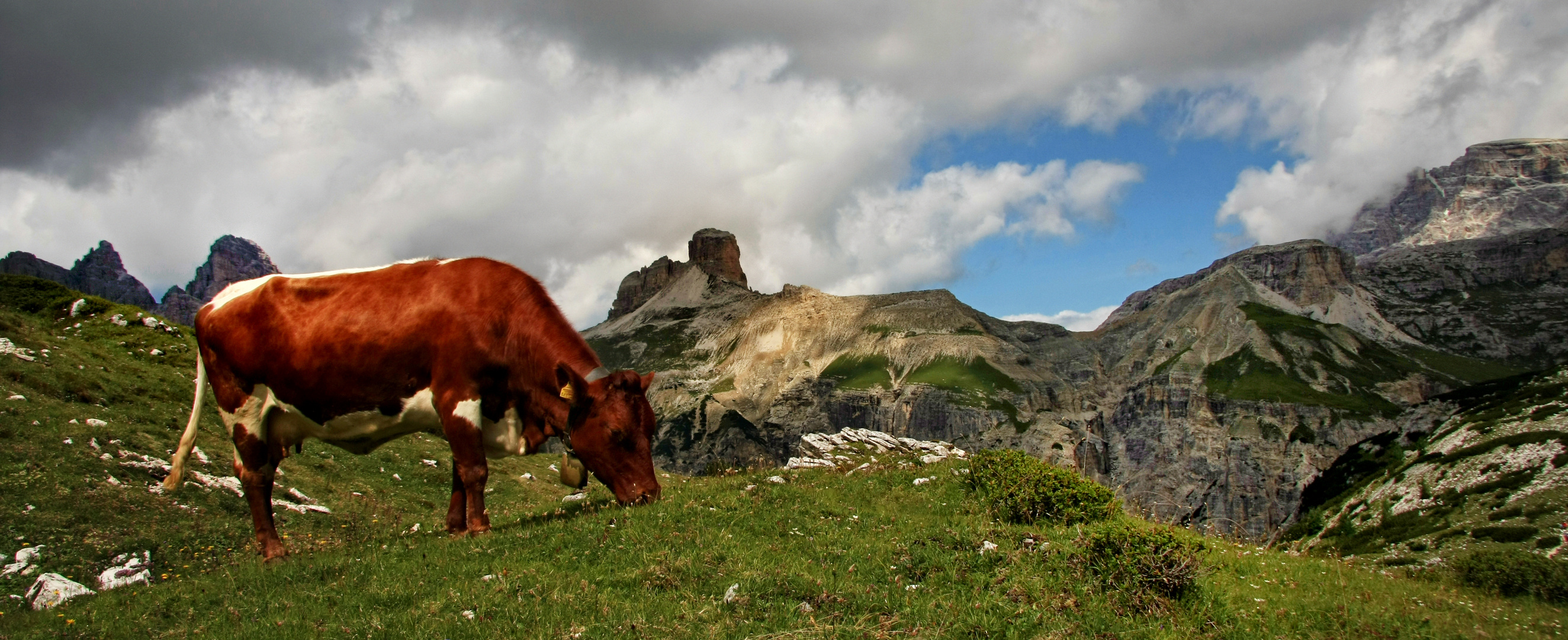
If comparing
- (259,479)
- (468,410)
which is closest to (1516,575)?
(468,410)

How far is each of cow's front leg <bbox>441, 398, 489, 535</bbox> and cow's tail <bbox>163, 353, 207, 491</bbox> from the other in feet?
15.8

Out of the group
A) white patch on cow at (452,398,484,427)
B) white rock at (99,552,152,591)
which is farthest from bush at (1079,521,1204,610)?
white rock at (99,552,152,591)

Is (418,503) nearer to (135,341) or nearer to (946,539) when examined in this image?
(135,341)

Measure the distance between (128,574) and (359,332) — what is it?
31.6 ft

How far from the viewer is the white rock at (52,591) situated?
12.6m

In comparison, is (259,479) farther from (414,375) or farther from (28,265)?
(28,265)

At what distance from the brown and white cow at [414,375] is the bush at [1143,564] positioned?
7.48m

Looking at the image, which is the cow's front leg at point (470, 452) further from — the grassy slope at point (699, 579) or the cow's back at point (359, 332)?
the cow's back at point (359, 332)

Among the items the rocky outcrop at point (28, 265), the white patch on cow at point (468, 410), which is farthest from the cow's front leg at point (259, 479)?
the rocky outcrop at point (28, 265)

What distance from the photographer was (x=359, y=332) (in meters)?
12.7

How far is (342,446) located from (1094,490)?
47.4 feet

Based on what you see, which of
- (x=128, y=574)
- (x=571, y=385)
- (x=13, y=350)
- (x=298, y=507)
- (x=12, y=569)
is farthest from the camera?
(x=13, y=350)

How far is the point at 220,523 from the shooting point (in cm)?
2188

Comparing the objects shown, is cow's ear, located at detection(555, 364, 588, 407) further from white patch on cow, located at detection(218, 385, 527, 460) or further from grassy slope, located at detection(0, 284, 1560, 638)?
grassy slope, located at detection(0, 284, 1560, 638)
